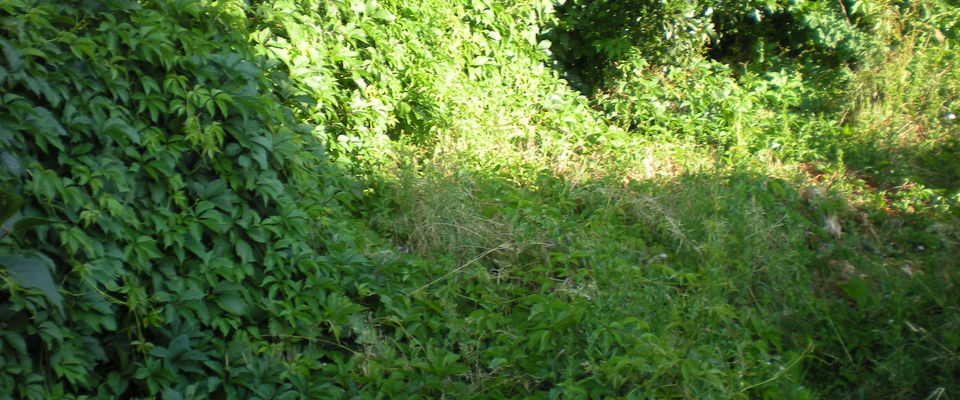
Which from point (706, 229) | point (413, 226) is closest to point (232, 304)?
point (413, 226)

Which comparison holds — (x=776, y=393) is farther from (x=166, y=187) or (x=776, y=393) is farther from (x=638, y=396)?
(x=166, y=187)

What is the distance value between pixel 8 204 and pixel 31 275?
0.27 m

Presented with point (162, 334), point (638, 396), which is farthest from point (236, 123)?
point (638, 396)

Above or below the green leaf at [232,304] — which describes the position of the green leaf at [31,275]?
above

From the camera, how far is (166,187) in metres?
3.50

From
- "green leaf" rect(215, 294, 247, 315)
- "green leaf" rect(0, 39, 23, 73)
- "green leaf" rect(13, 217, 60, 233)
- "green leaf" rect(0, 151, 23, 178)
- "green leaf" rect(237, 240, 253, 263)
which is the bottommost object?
"green leaf" rect(215, 294, 247, 315)

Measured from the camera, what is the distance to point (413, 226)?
15.7 feet

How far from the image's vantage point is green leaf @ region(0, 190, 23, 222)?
2.84 m

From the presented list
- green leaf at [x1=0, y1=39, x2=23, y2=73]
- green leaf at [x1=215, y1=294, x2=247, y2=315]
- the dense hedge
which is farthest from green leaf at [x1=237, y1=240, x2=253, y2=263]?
green leaf at [x1=0, y1=39, x2=23, y2=73]

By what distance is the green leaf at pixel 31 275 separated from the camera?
280 centimetres

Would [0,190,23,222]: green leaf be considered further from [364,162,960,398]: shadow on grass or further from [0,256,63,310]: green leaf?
[364,162,960,398]: shadow on grass

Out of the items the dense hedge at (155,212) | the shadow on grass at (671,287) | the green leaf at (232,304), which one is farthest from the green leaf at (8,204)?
the shadow on grass at (671,287)

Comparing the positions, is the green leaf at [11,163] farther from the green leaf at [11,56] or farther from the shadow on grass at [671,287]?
the shadow on grass at [671,287]

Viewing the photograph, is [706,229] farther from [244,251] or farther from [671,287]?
[244,251]
